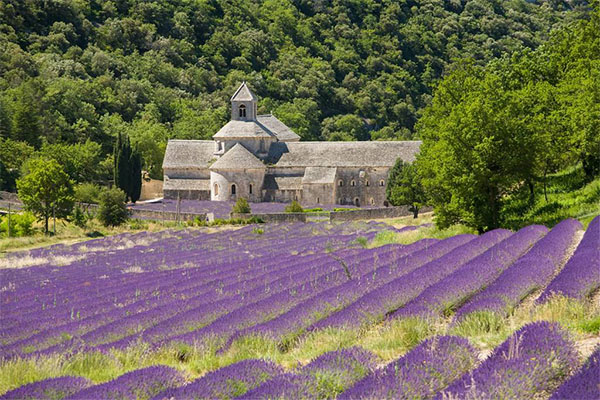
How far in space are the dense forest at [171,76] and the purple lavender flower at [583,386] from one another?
254 ft

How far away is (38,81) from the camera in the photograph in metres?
102

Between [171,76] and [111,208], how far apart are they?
9352 cm

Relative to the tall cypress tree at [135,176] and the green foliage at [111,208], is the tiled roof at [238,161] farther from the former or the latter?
the green foliage at [111,208]

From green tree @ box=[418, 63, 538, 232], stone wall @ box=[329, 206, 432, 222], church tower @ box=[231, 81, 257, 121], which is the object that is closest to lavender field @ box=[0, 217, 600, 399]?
green tree @ box=[418, 63, 538, 232]

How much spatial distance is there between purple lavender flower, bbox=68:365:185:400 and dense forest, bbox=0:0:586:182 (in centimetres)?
7423

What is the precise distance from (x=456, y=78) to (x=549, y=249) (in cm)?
3013

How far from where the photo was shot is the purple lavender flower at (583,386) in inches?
210

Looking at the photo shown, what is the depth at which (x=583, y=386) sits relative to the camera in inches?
219

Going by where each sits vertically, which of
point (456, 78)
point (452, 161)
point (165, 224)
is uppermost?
point (456, 78)

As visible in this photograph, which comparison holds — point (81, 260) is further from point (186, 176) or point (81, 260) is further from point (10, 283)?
point (186, 176)

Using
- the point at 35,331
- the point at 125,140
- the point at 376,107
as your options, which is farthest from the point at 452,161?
the point at 376,107

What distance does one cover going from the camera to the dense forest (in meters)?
96.1

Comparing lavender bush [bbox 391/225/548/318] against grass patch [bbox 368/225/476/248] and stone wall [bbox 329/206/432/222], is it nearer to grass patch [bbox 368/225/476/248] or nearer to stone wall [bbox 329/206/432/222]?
grass patch [bbox 368/225/476/248]

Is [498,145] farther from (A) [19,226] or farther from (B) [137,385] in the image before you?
(A) [19,226]
